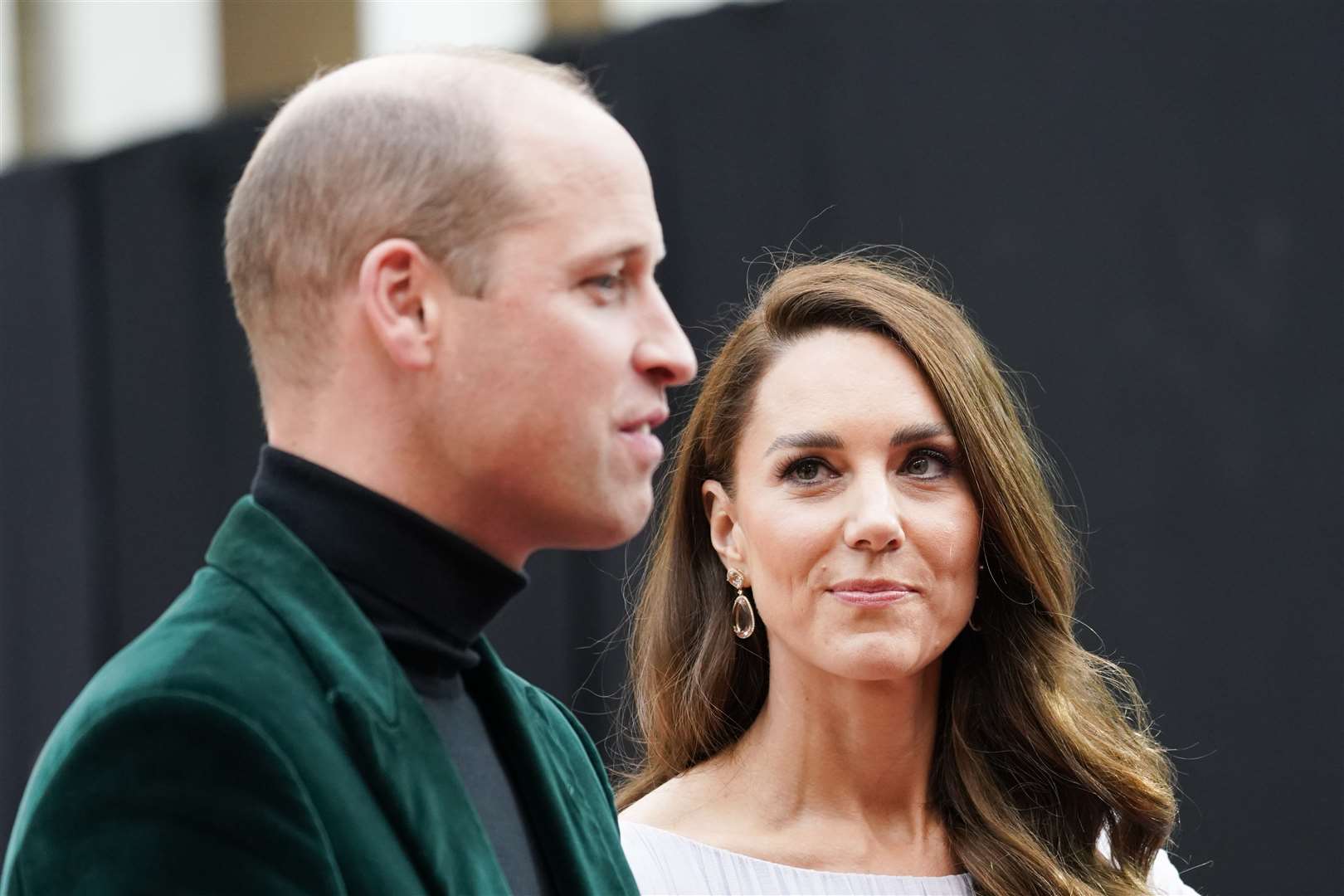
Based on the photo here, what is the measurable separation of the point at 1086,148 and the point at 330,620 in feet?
9.00

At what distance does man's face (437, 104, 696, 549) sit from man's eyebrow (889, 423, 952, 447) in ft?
4.02

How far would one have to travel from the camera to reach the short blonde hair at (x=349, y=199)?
1.29 meters

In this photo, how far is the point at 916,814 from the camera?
2.66m

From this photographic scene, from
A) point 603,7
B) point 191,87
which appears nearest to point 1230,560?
point 603,7

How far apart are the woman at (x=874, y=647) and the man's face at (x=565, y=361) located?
3.82 feet

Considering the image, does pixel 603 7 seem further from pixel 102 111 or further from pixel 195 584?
pixel 195 584

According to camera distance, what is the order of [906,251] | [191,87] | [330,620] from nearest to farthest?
[330,620] → [906,251] → [191,87]

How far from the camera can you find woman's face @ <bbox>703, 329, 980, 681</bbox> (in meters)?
2.47

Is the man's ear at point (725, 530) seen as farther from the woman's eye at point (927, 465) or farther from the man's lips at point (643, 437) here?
the man's lips at point (643, 437)

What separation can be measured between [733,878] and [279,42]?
367 cm

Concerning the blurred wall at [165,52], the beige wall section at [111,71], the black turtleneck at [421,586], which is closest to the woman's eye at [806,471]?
the black turtleneck at [421,586]

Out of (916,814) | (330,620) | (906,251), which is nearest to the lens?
(330,620)

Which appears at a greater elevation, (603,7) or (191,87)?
(603,7)

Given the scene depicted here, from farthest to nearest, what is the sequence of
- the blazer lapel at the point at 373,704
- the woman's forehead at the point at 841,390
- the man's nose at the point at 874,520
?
the woman's forehead at the point at 841,390 → the man's nose at the point at 874,520 → the blazer lapel at the point at 373,704
